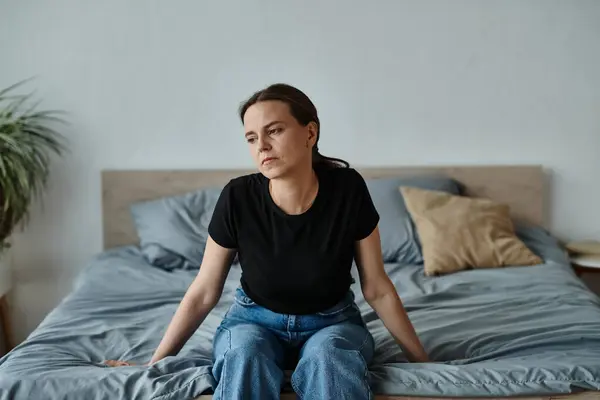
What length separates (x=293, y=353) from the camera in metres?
1.94

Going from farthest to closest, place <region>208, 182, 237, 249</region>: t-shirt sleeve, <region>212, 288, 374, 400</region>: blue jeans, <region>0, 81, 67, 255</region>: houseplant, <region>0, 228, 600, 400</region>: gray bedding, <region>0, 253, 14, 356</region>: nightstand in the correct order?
<region>0, 253, 14, 356</region>: nightstand
<region>0, 81, 67, 255</region>: houseplant
<region>208, 182, 237, 249</region>: t-shirt sleeve
<region>0, 228, 600, 400</region>: gray bedding
<region>212, 288, 374, 400</region>: blue jeans

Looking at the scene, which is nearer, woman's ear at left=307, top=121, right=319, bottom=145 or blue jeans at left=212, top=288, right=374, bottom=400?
blue jeans at left=212, top=288, right=374, bottom=400

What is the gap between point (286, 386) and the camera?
6.00 ft

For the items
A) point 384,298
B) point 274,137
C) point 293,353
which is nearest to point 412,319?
point 384,298

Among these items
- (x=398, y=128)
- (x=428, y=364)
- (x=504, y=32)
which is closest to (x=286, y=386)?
(x=428, y=364)

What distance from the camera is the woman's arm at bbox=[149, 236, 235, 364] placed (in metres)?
1.97

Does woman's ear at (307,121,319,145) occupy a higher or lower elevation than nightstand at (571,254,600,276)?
higher

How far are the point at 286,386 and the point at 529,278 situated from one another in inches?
51.6

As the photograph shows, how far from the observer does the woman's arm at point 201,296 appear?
6.46 ft

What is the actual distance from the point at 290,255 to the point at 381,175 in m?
1.57

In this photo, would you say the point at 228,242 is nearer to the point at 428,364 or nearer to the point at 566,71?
the point at 428,364

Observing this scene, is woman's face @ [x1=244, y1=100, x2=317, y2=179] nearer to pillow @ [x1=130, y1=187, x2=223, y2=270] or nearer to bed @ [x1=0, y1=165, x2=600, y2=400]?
bed @ [x1=0, y1=165, x2=600, y2=400]

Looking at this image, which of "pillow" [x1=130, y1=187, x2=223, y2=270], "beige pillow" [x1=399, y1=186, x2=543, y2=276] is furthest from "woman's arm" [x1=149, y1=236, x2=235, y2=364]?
"beige pillow" [x1=399, y1=186, x2=543, y2=276]

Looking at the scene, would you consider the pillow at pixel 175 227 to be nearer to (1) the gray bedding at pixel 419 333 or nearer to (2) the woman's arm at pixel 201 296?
(1) the gray bedding at pixel 419 333
